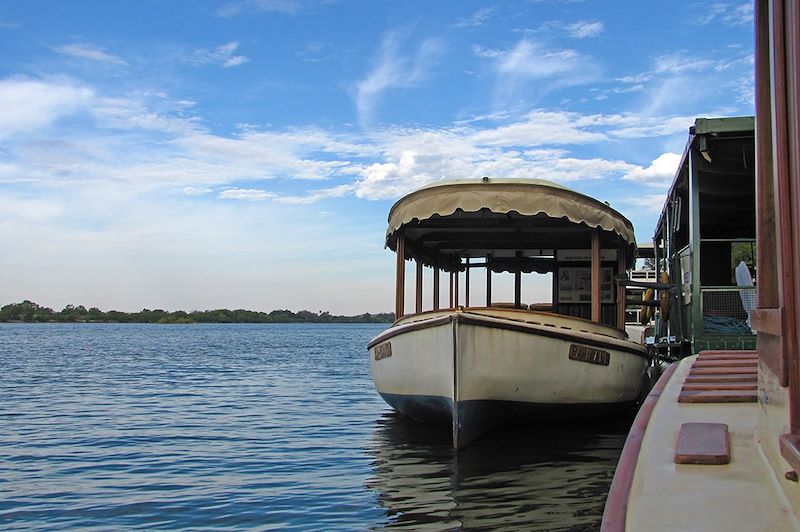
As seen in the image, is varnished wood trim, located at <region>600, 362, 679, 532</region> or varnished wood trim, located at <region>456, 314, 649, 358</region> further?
varnished wood trim, located at <region>456, 314, 649, 358</region>

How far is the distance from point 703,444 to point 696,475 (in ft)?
1.29

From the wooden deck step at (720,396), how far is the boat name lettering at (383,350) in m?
6.03

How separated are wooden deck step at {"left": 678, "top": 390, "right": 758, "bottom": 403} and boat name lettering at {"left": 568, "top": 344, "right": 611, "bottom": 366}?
15.7ft

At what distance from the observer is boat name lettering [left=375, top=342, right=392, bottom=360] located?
1037cm

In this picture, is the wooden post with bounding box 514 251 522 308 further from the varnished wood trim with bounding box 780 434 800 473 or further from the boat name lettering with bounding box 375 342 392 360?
the varnished wood trim with bounding box 780 434 800 473

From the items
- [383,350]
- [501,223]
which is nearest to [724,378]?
[383,350]

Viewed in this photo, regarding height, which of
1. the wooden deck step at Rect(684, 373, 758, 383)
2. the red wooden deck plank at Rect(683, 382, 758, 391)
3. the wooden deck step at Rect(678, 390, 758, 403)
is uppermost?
the wooden deck step at Rect(684, 373, 758, 383)

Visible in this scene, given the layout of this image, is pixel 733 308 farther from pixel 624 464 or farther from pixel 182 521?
pixel 624 464

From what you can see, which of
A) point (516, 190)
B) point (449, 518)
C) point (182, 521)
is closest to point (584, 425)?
point (516, 190)

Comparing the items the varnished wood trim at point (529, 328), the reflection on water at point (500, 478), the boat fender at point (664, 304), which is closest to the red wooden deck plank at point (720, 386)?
the reflection on water at point (500, 478)

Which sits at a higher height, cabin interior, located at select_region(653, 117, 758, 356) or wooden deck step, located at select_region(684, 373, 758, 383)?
cabin interior, located at select_region(653, 117, 758, 356)

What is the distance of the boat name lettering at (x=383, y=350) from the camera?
1037 centimetres

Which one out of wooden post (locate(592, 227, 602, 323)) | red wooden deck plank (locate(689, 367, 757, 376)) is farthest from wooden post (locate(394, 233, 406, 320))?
red wooden deck plank (locate(689, 367, 757, 376))

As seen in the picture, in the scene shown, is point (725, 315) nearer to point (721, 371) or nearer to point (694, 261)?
point (694, 261)
